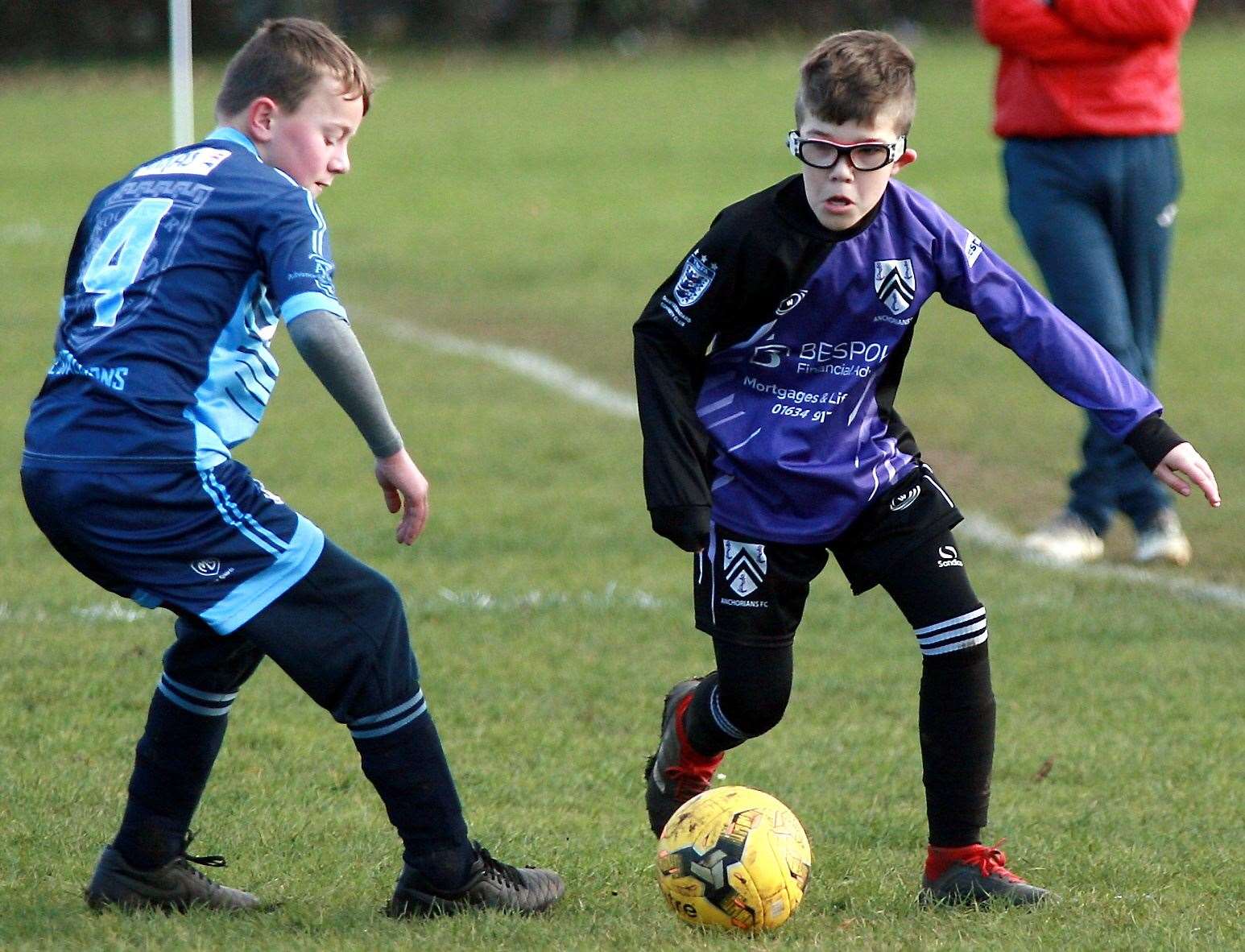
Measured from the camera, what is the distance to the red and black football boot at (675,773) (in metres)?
4.39

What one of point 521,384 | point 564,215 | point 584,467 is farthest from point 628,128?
point 584,467

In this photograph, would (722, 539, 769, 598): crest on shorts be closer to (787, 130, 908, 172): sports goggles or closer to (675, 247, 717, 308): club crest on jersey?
(675, 247, 717, 308): club crest on jersey

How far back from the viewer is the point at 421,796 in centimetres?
369

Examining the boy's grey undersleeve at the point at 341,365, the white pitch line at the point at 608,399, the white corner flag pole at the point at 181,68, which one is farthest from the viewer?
the white corner flag pole at the point at 181,68

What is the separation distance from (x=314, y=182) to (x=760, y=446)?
1055 millimetres

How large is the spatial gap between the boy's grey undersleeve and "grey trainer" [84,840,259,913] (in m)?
1.00

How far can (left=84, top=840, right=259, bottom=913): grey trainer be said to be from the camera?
379 centimetres

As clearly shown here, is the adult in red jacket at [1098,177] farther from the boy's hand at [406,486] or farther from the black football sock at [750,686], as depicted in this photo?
the boy's hand at [406,486]

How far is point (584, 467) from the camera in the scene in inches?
331

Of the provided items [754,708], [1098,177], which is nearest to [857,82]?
[754,708]

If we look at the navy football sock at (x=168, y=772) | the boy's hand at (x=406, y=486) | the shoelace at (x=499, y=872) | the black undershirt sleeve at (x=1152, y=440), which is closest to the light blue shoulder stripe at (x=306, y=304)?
the boy's hand at (x=406, y=486)

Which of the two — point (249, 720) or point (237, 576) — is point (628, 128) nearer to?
point (249, 720)

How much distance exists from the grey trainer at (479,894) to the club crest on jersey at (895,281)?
1.37 meters

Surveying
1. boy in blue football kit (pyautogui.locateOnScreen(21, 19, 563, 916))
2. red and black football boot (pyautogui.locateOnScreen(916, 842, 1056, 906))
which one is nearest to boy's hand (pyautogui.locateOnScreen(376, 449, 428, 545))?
boy in blue football kit (pyautogui.locateOnScreen(21, 19, 563, 916))
